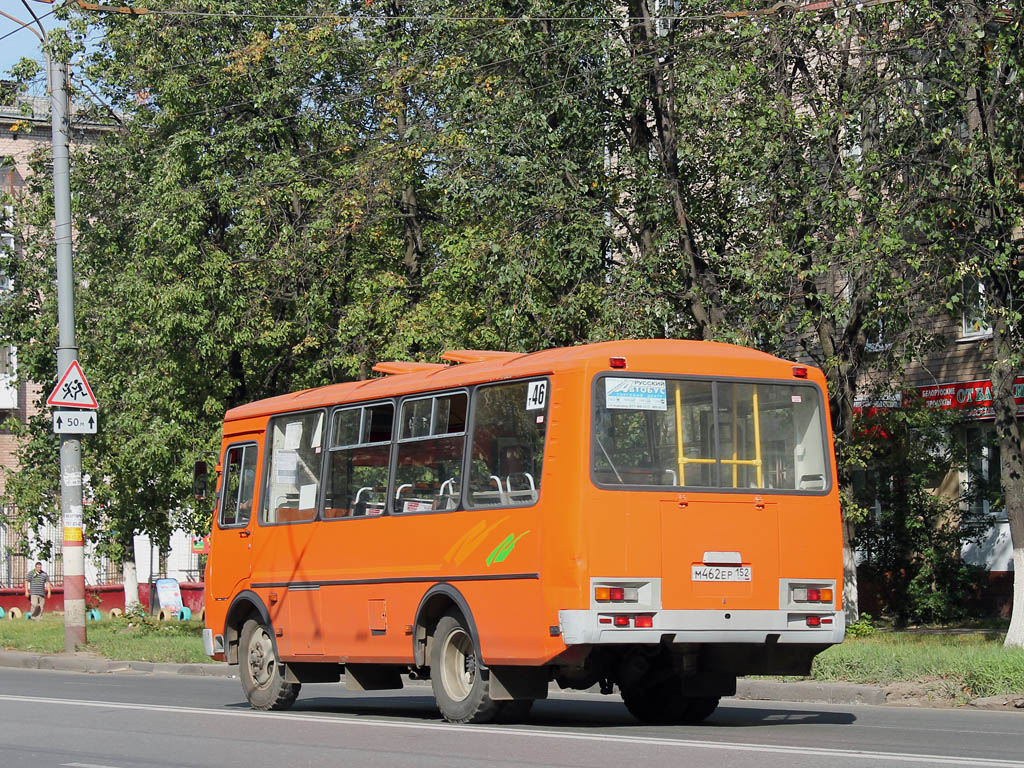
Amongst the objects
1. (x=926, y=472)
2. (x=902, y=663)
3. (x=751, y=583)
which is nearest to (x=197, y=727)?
(x=751, y=583)

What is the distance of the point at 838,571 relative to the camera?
40.8ft

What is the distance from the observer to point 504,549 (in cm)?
1219

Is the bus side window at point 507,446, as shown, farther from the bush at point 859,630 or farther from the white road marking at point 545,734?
the bush at point 859,630

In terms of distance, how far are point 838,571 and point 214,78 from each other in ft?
62.6

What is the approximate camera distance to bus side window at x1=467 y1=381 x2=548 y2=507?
12.1 metres

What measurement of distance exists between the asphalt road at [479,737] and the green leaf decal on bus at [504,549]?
1.26 m

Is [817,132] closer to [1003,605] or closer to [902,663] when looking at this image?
[902,663]

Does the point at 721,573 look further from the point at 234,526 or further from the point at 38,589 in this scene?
the point at 38,589

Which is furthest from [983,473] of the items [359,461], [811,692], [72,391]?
[359,461]

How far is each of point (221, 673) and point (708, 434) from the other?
460 inches

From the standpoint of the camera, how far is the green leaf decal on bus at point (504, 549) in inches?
476

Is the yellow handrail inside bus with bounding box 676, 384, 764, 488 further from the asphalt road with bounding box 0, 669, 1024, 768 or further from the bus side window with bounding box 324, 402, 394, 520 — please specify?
the bus side window with bounding box 324, 402, 394, 520

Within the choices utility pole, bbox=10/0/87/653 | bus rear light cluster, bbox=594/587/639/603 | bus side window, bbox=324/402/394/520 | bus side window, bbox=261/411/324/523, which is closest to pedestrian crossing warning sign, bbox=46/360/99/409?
utility pole, bbox=10/0/87/653

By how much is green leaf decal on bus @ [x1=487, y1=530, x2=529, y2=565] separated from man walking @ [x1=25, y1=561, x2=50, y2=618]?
32.5 metres
